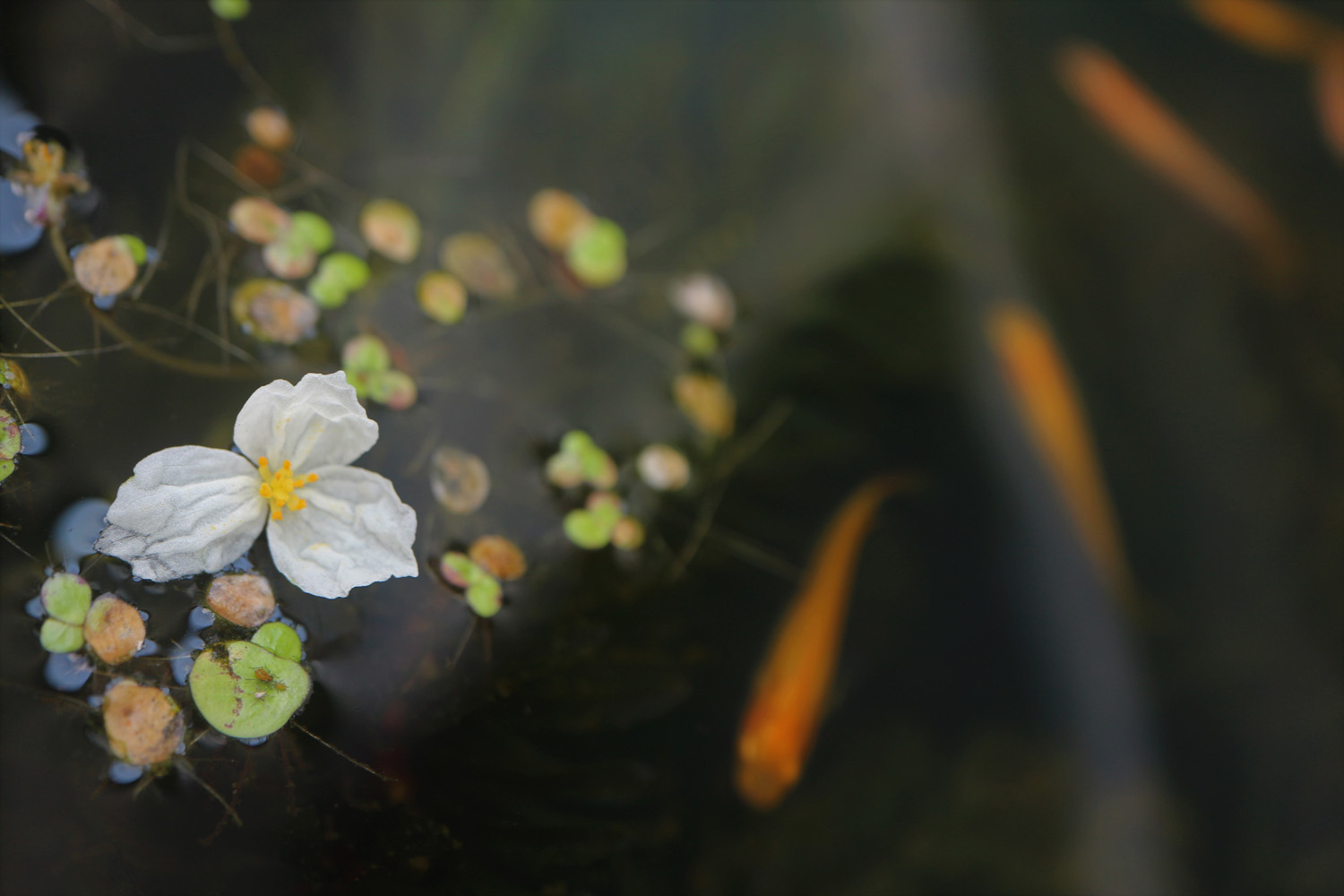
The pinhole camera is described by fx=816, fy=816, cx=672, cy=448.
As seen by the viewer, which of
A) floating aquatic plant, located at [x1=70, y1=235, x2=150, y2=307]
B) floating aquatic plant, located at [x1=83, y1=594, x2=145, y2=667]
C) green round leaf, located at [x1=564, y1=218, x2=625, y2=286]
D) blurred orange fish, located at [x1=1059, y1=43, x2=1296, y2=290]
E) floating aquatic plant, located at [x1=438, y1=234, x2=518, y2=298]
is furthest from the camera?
blurred orange fish, located at [x1=1059, y1=43, x2=1296, y2=290]

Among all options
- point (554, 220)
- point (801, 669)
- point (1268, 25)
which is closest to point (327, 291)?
point (554, 220)

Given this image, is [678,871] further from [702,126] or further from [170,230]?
[702,126]

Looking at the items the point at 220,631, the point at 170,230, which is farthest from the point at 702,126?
the point at 220,631

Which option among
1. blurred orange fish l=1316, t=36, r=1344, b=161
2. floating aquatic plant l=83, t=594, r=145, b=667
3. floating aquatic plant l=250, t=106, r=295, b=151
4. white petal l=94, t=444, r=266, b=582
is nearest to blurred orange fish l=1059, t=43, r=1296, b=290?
blurred orange fish l=1316, t=36, r=1344, b=161

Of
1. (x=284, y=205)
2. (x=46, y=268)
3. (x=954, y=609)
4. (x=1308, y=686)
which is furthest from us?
(x=1308, y=686)

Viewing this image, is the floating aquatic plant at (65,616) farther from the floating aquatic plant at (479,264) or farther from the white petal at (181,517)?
the floating aquatic plant at (479,264)

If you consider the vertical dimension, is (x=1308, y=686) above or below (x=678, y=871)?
above

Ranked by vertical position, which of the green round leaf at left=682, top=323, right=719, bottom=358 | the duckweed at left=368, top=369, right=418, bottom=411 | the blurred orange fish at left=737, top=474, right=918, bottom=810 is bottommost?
the blurred orange fish at left=737, top=474, right=918, bottom=810

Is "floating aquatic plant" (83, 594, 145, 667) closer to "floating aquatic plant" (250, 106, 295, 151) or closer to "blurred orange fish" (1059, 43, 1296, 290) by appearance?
"floating aquatic plant" (250, 106, 295, 151)
